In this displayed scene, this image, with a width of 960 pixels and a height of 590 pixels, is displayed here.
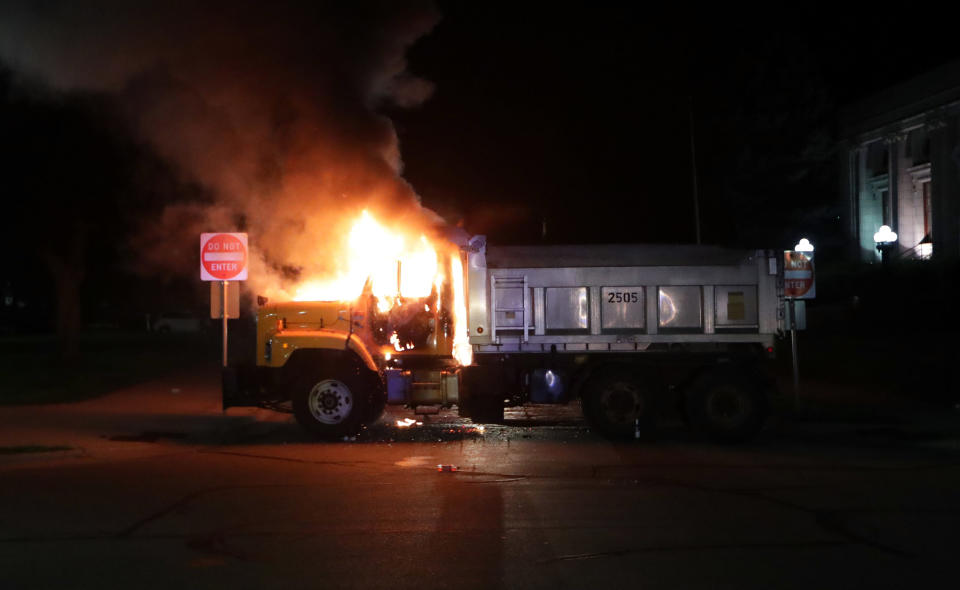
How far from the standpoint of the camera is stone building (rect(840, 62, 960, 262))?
37.4m

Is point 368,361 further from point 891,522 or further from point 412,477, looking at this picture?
point 891,522

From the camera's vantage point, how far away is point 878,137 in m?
42.2

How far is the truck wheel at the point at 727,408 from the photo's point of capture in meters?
13.3

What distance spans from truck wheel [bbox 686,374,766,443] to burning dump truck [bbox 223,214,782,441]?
0.01 meters

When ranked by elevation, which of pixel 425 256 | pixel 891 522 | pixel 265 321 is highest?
pixel 425 256

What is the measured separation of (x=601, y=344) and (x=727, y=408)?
1.97 metres

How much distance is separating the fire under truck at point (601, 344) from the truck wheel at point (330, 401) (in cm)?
1

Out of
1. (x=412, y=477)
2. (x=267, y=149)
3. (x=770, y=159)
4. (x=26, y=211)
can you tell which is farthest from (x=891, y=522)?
(x=770, y=159)

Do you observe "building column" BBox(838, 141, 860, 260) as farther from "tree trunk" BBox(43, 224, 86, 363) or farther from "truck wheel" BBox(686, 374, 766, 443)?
"truck wheel" BBox(686, 374, 766, 443)

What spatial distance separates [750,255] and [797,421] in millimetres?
3578

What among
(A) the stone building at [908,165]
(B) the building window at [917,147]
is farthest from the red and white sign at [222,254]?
(B) the building window at [917,147]

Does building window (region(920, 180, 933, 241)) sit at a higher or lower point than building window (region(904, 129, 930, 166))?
lower

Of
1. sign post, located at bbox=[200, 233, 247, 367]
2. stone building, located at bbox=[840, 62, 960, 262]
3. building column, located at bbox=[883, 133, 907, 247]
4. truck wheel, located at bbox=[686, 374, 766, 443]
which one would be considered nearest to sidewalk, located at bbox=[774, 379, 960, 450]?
truck wheel, located at bbox=[686, 374, 766, 443]

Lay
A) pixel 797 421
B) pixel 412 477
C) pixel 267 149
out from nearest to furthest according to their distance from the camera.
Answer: pixel 412 477 → pixel 797 421 → pixel 267 149
